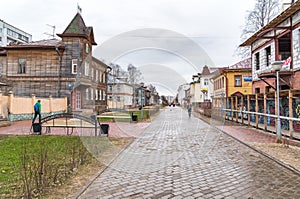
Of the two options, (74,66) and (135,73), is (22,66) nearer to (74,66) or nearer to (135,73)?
(74,66)

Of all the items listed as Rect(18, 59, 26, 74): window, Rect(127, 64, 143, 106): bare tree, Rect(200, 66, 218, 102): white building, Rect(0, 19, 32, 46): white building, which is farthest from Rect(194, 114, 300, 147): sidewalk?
Rect(0, 19, 32, 46): white building

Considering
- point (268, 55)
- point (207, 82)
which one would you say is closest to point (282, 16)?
point (268, 55)

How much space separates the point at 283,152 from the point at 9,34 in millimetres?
87226

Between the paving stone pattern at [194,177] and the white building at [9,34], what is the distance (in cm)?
7899

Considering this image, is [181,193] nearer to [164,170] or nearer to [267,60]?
[164,170]

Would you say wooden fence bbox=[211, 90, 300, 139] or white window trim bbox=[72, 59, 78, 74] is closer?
wooden fence bbox=[211, 90, 300, 139]

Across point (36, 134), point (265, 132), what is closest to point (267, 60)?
point (265, 132)

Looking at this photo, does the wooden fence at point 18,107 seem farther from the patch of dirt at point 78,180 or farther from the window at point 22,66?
→ the patch of dirt at point 78,180

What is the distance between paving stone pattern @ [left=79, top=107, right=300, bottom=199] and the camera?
4.43 metres

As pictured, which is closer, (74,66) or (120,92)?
(74,66)

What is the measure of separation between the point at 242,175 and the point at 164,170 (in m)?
1.80

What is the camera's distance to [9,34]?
251 feet

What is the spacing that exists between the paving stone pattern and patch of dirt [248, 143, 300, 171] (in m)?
0.37

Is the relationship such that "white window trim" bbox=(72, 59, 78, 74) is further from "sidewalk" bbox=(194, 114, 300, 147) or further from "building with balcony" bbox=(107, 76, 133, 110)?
"sidewalk" bbox=(194, 114, 300, 147)
